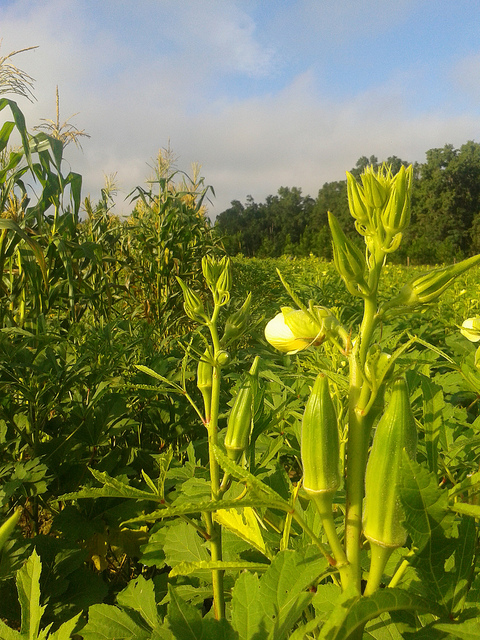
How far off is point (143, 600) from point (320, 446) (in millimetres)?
671

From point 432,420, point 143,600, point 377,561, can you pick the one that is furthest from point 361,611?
point 143,600

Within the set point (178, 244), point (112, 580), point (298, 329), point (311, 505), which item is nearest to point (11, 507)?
point (112, 580)

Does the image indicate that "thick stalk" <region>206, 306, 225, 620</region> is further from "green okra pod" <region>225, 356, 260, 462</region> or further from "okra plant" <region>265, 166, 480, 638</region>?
"okra plant" <region>265, 166, 480, 638</region>

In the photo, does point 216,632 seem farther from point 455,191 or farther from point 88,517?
point 455,191

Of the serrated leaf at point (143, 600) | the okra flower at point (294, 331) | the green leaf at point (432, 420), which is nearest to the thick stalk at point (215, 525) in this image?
the serrated leaf at point (143, 600)

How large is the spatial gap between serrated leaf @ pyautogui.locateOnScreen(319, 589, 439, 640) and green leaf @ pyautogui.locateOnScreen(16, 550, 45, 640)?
42 cm

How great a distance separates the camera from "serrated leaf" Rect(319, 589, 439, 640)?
0.43 metres

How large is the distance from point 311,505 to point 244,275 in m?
10.1

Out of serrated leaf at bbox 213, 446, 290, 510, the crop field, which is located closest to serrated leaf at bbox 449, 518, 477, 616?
the crop field

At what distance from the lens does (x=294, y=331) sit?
63 cm

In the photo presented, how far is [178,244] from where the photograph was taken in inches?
219

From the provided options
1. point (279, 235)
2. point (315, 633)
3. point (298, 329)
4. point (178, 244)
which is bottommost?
point (315, 633)

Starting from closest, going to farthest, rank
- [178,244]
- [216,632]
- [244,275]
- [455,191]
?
[216,632] → [178,244] → [244,275] → [455,191]

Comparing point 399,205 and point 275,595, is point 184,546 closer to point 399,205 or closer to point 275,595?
point 275,595
